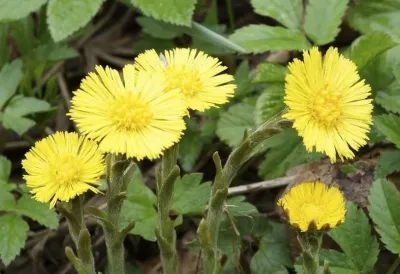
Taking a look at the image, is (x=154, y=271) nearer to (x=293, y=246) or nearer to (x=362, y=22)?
(x=293, y=246)

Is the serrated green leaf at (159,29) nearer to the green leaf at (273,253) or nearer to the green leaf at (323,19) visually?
the green leaf at (323,19)

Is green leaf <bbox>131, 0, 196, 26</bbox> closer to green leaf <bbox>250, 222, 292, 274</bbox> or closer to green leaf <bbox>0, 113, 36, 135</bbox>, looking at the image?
green leaf <bbox>0, 113, 36, 135</bbox>

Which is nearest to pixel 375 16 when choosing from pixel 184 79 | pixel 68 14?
pixel 68 14

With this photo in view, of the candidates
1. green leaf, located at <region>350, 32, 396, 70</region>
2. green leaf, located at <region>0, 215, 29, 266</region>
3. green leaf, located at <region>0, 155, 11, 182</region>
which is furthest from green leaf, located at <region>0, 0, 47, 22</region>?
green leaf, located at <region>350, 32, 396, 70</region>

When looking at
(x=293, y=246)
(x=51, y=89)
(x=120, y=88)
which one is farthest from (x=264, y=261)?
(x=51, y=89)

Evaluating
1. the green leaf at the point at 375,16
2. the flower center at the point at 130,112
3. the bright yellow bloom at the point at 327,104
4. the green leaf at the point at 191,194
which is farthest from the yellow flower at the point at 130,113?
the green leaf at the point at 375,16

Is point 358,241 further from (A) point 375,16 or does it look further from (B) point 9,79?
(B) point 9,79

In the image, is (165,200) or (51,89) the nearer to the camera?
(165,200)
